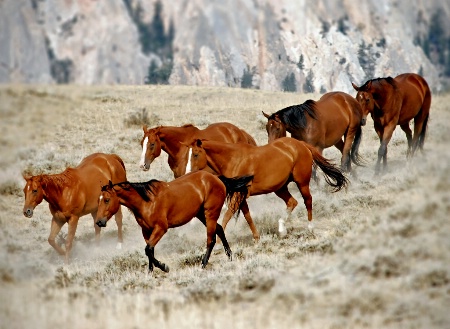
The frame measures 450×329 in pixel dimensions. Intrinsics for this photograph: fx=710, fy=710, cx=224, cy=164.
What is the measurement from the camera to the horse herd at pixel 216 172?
380 inches

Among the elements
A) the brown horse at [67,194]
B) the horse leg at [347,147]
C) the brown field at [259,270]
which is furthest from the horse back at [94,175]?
the horse leg at [347,147]

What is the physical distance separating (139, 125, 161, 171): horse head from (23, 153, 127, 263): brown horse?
71cm

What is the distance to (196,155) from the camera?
431 inches

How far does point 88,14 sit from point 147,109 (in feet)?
45.6

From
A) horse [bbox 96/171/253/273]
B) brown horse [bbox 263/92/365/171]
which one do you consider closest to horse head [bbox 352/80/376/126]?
brown horse [bbox 263/92/365/171]

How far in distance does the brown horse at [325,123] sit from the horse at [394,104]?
461 mm

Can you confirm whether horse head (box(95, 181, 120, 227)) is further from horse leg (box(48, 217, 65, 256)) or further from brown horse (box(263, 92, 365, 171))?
brown horse (box(263, 92, 365, 171))

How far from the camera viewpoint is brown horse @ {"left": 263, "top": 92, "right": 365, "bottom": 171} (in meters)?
13.7

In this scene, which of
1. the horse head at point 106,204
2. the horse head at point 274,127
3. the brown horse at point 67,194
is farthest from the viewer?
the horse head at point 274,127

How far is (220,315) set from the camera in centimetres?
712

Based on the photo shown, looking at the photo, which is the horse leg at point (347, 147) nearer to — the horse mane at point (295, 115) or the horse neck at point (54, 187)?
the horse mane at point (295, 115)

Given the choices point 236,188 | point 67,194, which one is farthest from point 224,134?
point 67,194

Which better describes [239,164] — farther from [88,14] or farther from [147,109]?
[147,109]

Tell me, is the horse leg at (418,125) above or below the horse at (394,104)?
below
